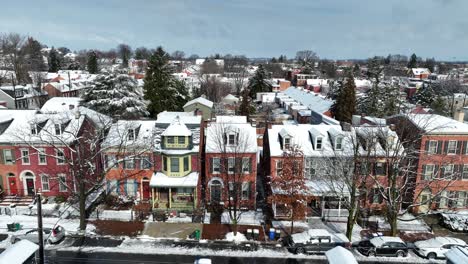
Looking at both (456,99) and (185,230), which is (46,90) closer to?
(185,230)

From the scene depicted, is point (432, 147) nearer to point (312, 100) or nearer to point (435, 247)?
point (435, 247)

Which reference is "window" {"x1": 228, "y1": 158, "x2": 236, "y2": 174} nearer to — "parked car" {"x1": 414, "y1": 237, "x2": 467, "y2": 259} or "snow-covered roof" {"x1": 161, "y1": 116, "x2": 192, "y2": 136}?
"snow-covered roof" {"x1": 161, "y1": 116, "x2": 192, "y2": 136}

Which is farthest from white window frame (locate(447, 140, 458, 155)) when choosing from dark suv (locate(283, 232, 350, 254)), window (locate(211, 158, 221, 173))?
window (locate(211, 158, 221, 173))

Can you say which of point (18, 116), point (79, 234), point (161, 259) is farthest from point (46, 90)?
point (161, 259)

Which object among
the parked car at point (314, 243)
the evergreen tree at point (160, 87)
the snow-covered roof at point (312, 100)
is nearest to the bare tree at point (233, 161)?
the parked car at point (314, 243)

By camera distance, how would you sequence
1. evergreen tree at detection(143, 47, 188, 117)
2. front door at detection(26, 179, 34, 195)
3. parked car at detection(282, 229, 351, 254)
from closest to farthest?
parked car at detection(282, 229, 351, 254)
front door at detection(26, 179, 34, 195)
evergreen tree at detection(143, 47, 188, 117)

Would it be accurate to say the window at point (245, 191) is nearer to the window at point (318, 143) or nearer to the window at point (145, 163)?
the window at point (318, 143)

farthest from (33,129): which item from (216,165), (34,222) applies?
(216,165)
